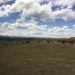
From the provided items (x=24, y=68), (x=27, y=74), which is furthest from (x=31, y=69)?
(x=27, y=74)

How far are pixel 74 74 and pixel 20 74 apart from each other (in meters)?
3.35

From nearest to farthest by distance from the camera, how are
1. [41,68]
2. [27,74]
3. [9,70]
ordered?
[27,74] → [9,70] → [41,68]

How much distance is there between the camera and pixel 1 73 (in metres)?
14.5

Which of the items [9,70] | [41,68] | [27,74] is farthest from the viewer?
[41,68]

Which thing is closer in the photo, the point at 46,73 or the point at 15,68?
the point at 46,73

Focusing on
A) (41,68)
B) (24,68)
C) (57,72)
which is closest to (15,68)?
(24,68)

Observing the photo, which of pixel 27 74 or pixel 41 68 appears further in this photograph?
pixel 41 68

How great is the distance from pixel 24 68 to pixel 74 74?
3460 millimetres

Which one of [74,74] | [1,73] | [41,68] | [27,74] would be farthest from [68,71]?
[1,73]

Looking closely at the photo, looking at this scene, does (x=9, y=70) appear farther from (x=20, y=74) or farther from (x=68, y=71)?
(x=68, y=71)

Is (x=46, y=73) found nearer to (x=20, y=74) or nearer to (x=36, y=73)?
(x=36, y=73)

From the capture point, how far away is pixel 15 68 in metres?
16.3

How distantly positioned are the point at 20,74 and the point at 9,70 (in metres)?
1.31

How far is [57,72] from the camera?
1525 centimetres
